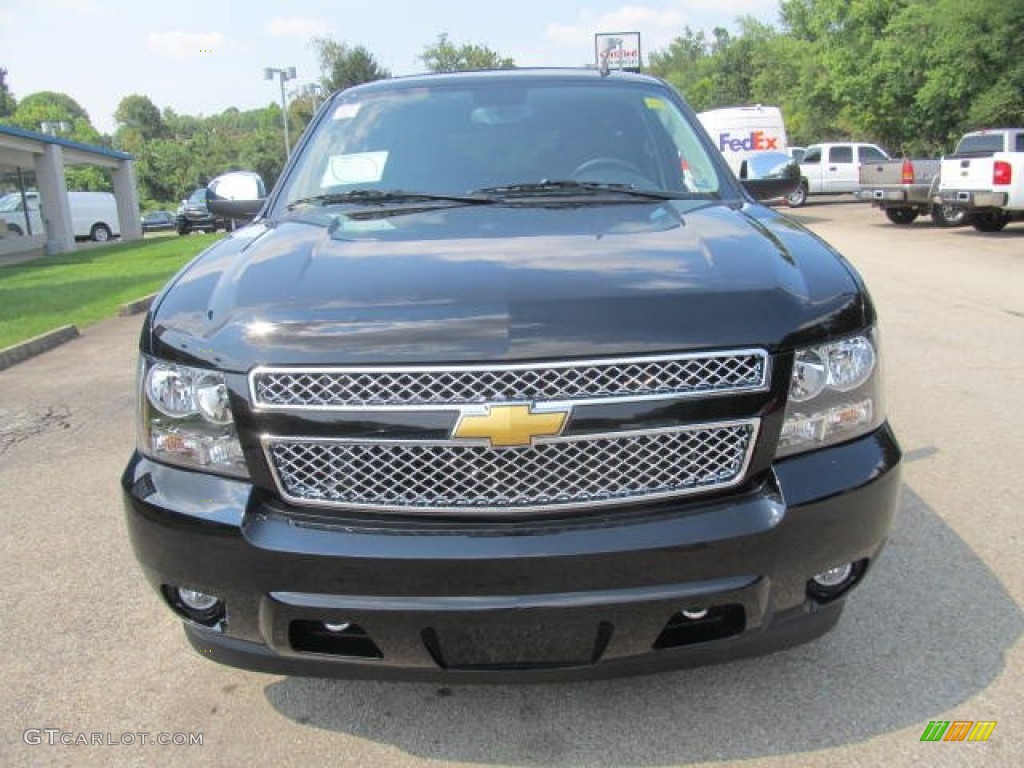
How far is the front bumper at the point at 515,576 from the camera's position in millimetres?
1966

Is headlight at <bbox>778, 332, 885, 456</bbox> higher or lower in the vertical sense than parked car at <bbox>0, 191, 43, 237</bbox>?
higher

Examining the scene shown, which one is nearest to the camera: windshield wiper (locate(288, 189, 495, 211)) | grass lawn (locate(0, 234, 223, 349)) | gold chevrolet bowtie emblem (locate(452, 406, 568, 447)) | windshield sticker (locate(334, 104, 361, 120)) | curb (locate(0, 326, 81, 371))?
gold chevrolet bowtie emblem (locate(452, 406, 568, 447))

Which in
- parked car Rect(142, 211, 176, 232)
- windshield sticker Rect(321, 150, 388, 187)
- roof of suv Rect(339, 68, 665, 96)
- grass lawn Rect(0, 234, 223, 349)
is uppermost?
roof of suv Rect(339, 68, 665, 96)

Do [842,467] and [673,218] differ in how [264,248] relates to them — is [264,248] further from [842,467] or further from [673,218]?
[842,467]

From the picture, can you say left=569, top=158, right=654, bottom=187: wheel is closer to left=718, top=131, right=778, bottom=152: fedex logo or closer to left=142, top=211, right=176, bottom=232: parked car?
left=718, top=131, right=778, bottom=152: fedex logo

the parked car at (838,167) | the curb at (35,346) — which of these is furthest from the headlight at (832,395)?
the parked car at (838,167)

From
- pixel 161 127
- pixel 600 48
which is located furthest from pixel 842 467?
pixel 161 127

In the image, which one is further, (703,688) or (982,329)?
(982,329)

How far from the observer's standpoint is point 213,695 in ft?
8.66

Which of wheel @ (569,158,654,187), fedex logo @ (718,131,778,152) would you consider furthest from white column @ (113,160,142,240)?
wheel @ (569,158,654,187)

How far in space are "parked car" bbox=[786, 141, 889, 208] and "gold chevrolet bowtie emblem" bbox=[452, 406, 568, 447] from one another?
92.5 ft

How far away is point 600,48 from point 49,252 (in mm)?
22602

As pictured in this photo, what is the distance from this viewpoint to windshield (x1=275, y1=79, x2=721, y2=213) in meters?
3.26

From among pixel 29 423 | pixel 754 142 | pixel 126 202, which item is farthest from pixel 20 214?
pixel 29 423
